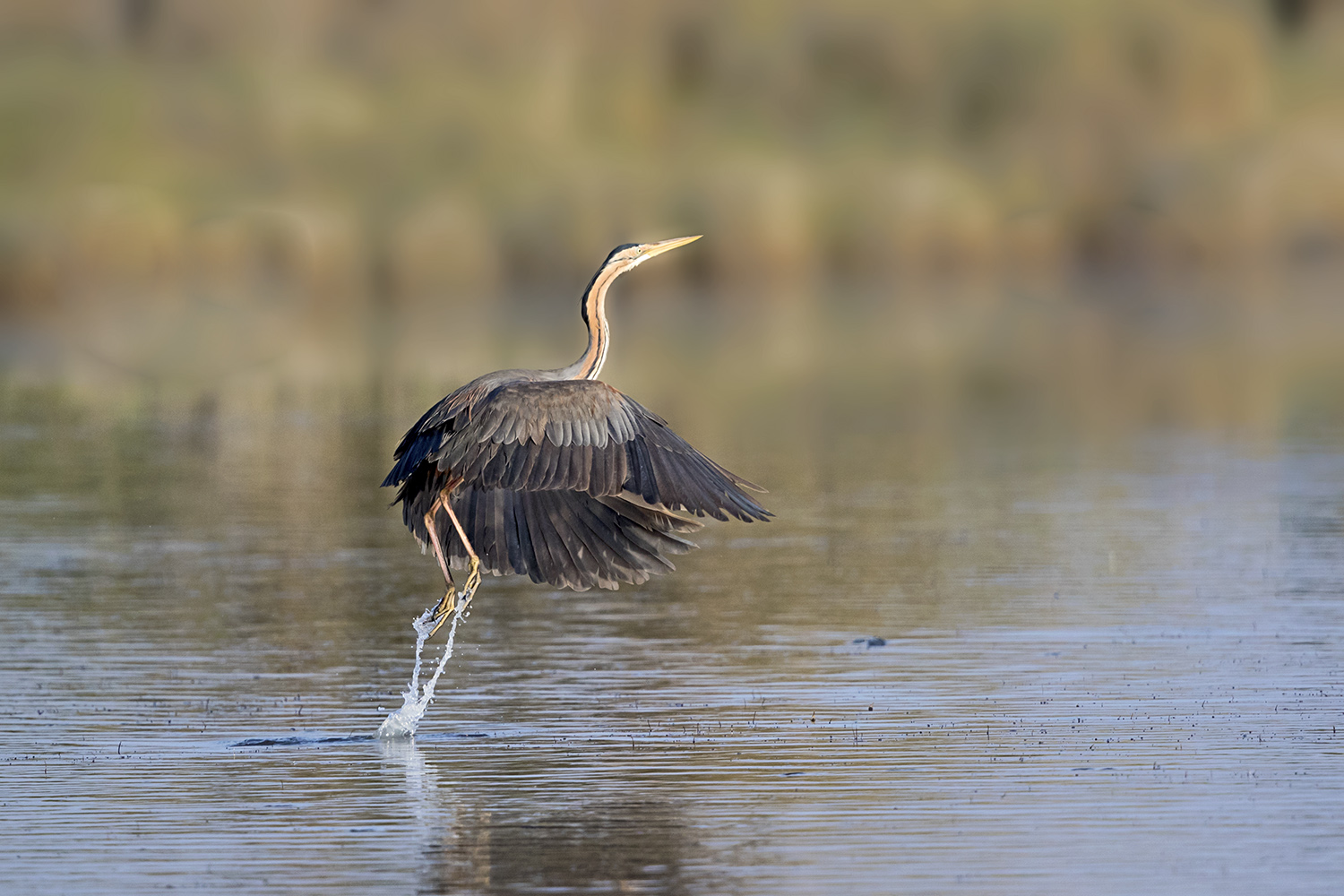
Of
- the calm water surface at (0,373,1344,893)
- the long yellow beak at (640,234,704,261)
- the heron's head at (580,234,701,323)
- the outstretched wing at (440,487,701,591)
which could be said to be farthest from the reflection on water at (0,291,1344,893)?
the long yellow beak at (640,234,704,261)

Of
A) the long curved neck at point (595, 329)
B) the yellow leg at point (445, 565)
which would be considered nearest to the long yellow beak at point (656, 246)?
the long curved neck at point (595, 329)

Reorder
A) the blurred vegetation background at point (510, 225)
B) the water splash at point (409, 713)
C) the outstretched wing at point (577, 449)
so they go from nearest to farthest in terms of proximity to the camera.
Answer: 1. the outstretched wing at point (577, 449)
2. the water splash at point (409, 713)
3. the blurred vegetation background at point (510, 225)

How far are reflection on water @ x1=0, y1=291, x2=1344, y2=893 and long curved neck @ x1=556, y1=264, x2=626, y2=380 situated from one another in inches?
77.5

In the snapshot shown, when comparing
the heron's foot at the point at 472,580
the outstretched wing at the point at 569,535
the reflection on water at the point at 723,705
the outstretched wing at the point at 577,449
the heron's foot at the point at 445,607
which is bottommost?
the reflection on water at the point at 723,705

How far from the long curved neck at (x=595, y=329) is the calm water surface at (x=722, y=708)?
1.97 m

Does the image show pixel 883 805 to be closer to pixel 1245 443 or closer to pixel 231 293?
pixel 1245 443

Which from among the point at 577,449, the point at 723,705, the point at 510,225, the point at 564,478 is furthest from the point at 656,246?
the point at 510,225

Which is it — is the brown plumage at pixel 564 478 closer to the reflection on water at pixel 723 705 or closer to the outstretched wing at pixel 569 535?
the outstretched wing at pixel 569 535

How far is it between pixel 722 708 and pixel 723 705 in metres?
0.09

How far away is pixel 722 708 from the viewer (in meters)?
15.1

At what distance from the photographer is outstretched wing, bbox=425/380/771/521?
1411 cm

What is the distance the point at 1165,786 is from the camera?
41.9ft

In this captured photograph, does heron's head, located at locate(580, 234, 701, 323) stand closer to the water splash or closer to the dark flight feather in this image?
the dark flight feather

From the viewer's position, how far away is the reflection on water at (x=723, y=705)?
1173 centimetres
